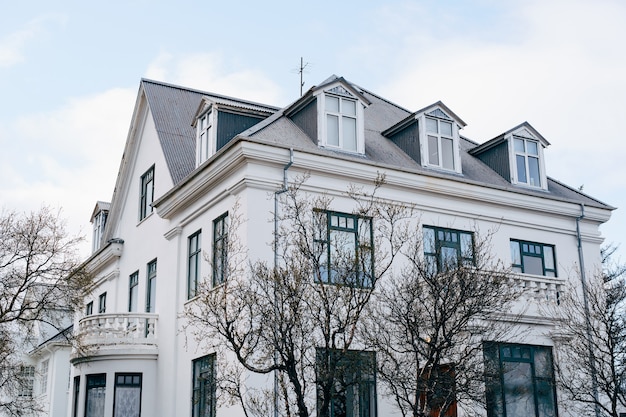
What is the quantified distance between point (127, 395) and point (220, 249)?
7.39 meters

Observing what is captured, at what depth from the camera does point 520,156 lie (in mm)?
27016

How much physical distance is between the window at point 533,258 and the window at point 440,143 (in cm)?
319

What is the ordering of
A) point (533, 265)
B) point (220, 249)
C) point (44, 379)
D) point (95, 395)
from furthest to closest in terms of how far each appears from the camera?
point (44, 379) → point (533, 265) → point (95, 395) → point (220, 249)

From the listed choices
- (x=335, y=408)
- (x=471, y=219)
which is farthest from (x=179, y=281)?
(x=471, y=219)

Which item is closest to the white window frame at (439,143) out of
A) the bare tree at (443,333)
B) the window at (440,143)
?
the window at (440,143)

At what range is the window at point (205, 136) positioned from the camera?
2447 centimetres

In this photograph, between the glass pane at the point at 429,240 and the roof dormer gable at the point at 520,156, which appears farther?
the roof dormer gable at the point at 520,156

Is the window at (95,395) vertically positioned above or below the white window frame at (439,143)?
below

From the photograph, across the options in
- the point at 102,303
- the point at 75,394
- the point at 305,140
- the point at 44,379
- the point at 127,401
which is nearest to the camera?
the point at 305,140

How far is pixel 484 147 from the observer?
2761cm

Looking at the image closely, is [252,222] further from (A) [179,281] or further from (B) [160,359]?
(B) [160,359]

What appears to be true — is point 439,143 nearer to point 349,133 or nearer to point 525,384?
point 349,133

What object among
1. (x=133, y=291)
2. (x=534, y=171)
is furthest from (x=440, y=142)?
(x=133, y=291)

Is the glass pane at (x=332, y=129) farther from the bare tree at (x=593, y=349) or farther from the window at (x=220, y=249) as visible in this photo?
the bare tree at (x=593, y=349)
